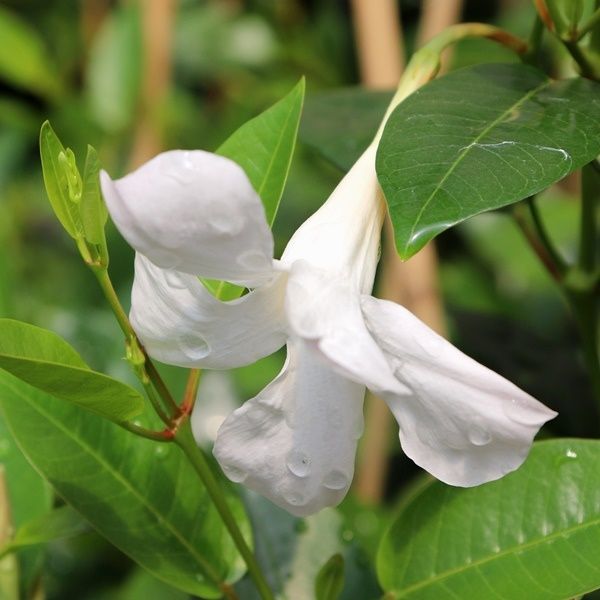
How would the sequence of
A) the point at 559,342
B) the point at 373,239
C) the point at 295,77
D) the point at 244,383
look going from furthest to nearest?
the point at 295,77
the point at 244,383
the point at 559,342
the point at 373,239

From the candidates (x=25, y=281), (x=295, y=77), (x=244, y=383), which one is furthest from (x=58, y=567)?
(x=295, y=77)

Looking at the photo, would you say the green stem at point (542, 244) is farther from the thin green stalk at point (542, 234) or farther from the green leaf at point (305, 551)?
the green leaf at point (305, 551)

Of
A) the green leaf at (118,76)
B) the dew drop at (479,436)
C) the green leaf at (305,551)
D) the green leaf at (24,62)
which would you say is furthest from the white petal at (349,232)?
the green leaf at (24,62)

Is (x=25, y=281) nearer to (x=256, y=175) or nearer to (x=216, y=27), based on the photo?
(x=216, y=27)

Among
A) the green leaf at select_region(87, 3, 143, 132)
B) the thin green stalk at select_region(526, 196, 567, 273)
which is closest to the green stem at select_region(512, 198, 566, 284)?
the thin green stalk at select_region(526, 196, 567, 273)

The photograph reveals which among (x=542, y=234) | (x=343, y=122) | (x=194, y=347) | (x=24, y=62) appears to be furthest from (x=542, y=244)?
(x=24, y=62)

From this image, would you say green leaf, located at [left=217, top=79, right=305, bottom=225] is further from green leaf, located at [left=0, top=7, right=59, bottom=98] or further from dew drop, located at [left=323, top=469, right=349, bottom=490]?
green leaf, located at [left=0, top=7, right=59, bottom=98]
